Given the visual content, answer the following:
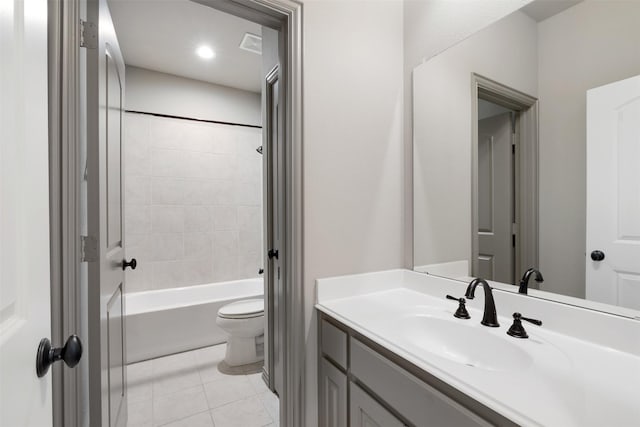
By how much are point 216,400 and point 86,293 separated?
129cm

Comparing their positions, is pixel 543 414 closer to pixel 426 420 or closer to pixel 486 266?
pixel 426 420

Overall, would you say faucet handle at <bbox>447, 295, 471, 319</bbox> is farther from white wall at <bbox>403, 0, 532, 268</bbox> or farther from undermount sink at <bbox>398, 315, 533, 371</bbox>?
white wall at <bbox>403, 0, 532, 268</bbox>

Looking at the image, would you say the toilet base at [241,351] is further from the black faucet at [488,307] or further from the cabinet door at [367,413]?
the black faucet at [488,307]

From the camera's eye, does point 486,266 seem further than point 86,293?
Yes

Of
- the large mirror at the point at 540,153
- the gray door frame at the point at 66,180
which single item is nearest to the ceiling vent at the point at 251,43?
the gray door frame at the point at 66,180

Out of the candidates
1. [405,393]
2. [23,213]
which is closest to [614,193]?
[405,393]

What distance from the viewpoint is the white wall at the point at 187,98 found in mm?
2854

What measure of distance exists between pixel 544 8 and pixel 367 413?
1580 millimetres

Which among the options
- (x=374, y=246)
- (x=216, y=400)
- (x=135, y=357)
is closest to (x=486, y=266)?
(x=374, y=246)

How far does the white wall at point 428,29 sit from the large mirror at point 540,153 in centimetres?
5

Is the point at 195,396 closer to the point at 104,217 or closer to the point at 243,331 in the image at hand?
the point at 243,331

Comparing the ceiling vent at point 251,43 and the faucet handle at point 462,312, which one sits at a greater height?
the ceiling vent at point 251,43

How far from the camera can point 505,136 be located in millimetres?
1222

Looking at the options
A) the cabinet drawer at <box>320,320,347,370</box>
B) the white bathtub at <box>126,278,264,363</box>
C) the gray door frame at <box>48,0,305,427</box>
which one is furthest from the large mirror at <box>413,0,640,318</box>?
the white bathtub at <box>126,278,264,363</box>
